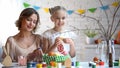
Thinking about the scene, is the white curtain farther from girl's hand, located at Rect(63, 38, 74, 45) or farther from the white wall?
girl's hand, located at Rect(63, 38, 74, 45)

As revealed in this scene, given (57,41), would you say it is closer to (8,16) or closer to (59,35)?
(59,35)

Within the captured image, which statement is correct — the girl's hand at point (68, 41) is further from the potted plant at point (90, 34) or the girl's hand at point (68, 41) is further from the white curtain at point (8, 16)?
the white curtain at point (8, 16)

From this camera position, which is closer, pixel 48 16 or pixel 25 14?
pixel 25 14

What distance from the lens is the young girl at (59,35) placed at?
2286 mm

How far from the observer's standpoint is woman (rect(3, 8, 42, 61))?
2.25 meters

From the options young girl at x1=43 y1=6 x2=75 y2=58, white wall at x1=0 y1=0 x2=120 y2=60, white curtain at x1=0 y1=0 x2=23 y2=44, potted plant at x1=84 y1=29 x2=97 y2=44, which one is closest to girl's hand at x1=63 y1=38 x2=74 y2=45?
young girl at x1=43 y1=6 x2=75 y2=58

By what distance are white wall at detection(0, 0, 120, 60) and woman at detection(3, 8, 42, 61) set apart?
6cm

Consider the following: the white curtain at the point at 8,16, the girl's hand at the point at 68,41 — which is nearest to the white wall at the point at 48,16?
the white curtain at the point at 8,16

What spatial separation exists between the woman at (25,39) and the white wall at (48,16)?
0.19 feet

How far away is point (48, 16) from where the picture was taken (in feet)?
7.84

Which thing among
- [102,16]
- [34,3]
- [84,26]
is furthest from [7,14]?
[102,16]

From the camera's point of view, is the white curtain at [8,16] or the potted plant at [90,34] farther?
the potted plant at [90,34]

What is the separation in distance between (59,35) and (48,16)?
0.24 meters

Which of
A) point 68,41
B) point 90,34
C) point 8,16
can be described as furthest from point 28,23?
point 90,34
